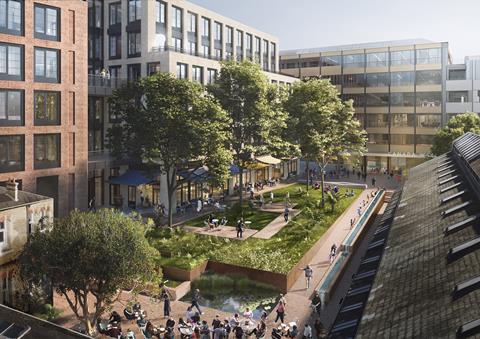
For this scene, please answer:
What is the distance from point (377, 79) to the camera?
8506 centimetres

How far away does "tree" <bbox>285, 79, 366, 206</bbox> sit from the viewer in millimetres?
50938

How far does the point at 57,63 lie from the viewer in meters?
38.1

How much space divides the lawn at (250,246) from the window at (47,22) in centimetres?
1746

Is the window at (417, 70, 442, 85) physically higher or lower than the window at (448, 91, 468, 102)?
higher

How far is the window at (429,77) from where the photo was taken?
7944cm

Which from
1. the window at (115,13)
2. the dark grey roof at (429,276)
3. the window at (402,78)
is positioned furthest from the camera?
the window at (402,78)

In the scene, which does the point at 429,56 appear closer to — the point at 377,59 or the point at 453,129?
the point at 377,59

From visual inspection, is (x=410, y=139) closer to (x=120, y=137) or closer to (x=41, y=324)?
(x=120, y=137)

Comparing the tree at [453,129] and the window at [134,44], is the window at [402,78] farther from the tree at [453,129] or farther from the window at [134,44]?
the window at [134,44]

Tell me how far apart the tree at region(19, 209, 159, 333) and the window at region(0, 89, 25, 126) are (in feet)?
55.6

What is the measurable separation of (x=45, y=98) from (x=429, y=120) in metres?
64.0

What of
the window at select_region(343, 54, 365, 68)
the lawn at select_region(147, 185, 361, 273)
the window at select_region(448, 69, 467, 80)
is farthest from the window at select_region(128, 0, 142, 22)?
the window at select_region(448, 69, 467, 80)

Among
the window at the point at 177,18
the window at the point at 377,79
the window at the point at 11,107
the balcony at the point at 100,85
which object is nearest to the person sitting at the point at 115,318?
the window at the point at 11,107

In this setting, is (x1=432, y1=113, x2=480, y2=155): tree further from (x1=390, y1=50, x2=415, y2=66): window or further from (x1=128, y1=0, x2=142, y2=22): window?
(x1=128, y1=0, x2=142, y2=22): window
